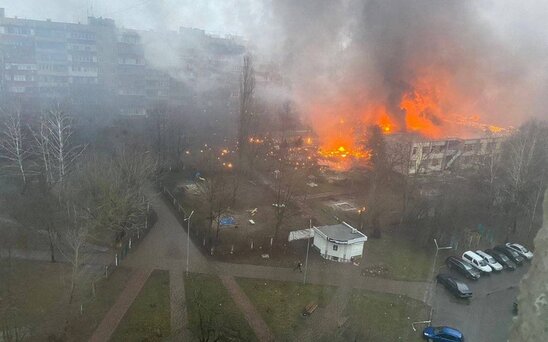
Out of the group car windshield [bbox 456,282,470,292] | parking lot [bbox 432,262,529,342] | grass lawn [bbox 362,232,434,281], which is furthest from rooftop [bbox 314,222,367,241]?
car windshield [bbox 456,282,470,292]

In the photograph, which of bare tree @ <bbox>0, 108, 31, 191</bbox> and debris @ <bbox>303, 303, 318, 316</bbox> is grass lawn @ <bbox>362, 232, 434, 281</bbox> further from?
bare tree @ <bbox>0, 108, 31, 191</bbox>

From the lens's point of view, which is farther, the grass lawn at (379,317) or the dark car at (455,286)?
the dark car at (455,286)

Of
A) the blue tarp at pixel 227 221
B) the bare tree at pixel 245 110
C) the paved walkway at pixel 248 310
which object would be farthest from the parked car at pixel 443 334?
the bare tree at pixel 245 110

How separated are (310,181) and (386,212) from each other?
16.0 ft

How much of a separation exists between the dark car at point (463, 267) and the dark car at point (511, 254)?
192 centimetres

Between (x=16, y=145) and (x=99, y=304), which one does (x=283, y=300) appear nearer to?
(x=99, y=304)

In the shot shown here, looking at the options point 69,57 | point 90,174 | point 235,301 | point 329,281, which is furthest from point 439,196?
point 69,57

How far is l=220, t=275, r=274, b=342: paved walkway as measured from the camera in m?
9.66

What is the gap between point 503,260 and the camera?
13898 millimetres

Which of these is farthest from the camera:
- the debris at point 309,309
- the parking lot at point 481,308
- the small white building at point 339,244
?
the small white building at point 339,244

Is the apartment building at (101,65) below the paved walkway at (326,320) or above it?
above

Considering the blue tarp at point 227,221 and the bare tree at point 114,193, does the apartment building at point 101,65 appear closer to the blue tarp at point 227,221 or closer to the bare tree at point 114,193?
the bare tree at point 114,193

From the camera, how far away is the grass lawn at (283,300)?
998cm

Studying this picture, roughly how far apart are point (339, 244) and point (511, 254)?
6.03 m
